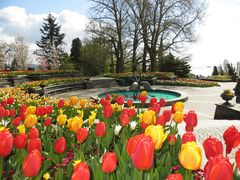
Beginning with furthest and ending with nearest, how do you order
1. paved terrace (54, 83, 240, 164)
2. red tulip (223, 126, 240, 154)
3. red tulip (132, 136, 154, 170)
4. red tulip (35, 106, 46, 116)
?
paved terrace (54, 83, 240, 164) → red tulip (35, 106, 46, 116) → red tulip (223, 126, 240, 154) → red tulip (132, 136, 154, 170)

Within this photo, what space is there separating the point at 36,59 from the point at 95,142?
172 ft

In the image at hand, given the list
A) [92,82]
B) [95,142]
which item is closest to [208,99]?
[92,82]

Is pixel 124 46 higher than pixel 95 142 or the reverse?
higher

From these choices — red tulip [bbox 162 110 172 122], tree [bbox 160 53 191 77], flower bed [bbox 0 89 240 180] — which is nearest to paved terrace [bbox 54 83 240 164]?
red tulip [bbox 162 110 172 122]

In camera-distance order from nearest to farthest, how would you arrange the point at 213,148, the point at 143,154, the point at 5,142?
the point at 143,154 → the point at 213,148 → the point at 5,142

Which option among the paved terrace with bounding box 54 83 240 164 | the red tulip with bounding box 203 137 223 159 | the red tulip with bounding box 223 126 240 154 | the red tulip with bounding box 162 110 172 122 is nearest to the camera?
the red tulip with bounding box 203 137 223 159

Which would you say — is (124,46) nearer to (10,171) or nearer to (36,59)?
(36,59)

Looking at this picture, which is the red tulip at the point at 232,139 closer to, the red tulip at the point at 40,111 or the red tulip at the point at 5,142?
the red tulip at the point at 5,142

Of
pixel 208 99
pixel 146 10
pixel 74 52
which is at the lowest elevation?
pixel 208 99

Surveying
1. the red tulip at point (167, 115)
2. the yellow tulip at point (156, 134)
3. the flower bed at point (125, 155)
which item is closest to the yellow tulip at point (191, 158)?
the flower bed at point (125, 155)

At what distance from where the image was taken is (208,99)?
1953cm

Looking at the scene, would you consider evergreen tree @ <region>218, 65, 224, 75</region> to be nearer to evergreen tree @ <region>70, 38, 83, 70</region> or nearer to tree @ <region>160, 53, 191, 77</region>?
tree @ <region>160, 53, 191, 77</region>

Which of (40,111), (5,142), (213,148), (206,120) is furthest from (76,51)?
(213,148)

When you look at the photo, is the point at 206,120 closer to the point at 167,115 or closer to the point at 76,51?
the point at 167,115
